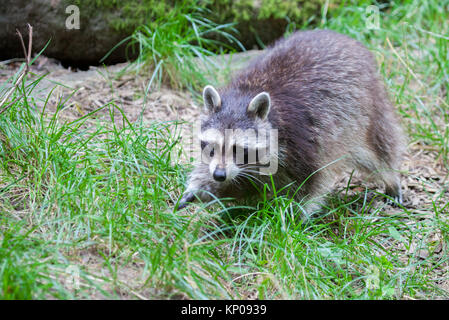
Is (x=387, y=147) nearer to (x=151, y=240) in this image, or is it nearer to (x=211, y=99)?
(x=211, y=99)

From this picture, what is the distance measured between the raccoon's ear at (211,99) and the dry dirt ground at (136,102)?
43.0 inches

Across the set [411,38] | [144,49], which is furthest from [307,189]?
[411,38]

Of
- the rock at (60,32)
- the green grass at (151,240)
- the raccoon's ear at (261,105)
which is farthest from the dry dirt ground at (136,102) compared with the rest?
the raccoon's ear at (261,105)

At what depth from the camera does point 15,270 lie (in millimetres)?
2959

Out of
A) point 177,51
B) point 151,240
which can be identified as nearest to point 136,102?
point 177,51

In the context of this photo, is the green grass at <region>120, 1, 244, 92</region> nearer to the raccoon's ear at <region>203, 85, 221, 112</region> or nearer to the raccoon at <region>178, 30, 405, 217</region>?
the raccoon at <region>178, 30, 405, 217</region>

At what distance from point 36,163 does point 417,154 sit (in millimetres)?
4500

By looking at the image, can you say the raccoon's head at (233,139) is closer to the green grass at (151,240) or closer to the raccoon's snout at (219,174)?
the raccoon's snout at (219,174)

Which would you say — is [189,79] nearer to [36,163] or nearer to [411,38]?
[36,163]

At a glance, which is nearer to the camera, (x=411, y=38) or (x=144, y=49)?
(x=144, y=49)

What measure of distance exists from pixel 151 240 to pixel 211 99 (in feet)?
4.76

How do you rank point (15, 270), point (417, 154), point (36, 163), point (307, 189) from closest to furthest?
point (15, 270)
point (36, 163)
point (307, 189)
point (417, 154)

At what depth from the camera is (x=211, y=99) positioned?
4.39m

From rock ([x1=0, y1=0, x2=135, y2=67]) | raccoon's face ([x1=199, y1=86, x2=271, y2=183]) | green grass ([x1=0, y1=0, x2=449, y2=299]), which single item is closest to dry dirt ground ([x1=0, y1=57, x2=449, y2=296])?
rock ([x1=0, y1=0, x2=135, y2=67])
